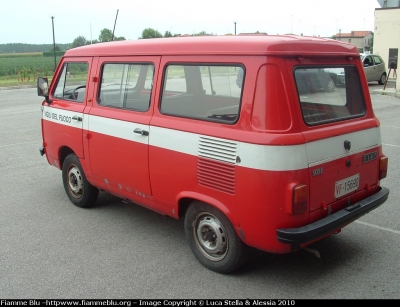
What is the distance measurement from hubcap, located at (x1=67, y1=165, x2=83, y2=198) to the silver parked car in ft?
66.3

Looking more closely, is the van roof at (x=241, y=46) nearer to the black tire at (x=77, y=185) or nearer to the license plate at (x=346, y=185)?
the license plate at (x=346, y=185)

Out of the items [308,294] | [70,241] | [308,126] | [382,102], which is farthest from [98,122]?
[382,102]

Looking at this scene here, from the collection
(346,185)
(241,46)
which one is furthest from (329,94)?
(241,46)

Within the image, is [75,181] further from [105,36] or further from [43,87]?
[105,36]

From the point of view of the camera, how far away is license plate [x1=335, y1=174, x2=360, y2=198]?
3.96 metres

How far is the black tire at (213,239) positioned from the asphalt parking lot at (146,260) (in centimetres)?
11

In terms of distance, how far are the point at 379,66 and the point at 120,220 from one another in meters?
22.1

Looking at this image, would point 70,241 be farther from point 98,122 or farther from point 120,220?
point 98,122

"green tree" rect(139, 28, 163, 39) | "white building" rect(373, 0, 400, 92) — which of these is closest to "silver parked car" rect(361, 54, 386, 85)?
"white building" rect(373, 0, 400, 92)

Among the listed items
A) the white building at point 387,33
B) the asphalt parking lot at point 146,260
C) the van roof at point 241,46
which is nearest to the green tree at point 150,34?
the white building at point 387,33

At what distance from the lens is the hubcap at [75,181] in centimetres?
593

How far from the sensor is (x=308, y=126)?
3.73 metres

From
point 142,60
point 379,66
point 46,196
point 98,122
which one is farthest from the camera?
point 379,66

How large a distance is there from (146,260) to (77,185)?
6.68 feet
